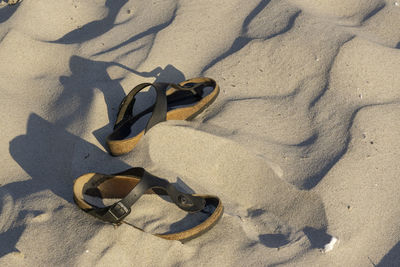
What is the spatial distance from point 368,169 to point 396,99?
65 centimetres

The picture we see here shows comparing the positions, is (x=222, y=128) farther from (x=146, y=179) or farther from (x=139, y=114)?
(x=146, y=179)

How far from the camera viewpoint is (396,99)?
108 inches

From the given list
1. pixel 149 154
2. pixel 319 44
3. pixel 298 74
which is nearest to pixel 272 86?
pixel 298 74

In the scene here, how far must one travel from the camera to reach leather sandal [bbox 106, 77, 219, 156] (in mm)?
2430

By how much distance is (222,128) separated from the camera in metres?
2.58

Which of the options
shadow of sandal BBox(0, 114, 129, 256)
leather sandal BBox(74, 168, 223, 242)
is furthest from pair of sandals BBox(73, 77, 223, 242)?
shadow of sandal BBox(0, 114, 129, 256)

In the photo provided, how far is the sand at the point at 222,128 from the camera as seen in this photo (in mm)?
2031

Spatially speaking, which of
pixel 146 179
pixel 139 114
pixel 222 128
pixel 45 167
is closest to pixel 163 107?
pixel 139 114

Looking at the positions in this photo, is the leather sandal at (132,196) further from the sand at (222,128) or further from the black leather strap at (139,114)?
the black leather strap at (139,114)

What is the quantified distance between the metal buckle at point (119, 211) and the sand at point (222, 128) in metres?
0.07

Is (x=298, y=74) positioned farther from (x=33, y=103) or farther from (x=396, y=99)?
(x=33, y=103)

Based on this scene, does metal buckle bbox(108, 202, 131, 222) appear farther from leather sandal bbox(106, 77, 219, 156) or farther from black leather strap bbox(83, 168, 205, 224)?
leather sandal bbox(106, 77, 219, 156)

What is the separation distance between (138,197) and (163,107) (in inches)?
26.7

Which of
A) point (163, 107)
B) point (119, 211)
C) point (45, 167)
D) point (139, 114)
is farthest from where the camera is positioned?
point (139, 114)
